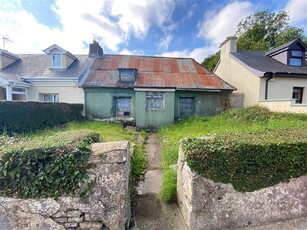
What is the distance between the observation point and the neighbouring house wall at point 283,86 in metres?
10.5

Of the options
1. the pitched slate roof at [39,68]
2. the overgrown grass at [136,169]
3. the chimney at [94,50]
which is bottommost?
the overgrown grass at [136,169]

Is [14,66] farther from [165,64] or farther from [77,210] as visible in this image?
[77,210]

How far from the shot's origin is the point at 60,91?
11203 millimetres

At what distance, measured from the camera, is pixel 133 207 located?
3230 millimetres

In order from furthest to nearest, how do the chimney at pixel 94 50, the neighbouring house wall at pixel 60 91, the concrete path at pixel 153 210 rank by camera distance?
the chimney at pixel 94 50 < the neighbouring house wall at pixel 60 91 < the concrete path at pixel 153 210

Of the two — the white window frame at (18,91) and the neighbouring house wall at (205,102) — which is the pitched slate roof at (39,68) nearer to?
the white window frame at (18,91)

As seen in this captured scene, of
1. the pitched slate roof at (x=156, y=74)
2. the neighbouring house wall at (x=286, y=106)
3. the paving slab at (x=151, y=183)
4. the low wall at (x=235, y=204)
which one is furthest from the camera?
the pitched slate roof at (x=156, y=74)

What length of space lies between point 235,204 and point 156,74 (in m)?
9.66

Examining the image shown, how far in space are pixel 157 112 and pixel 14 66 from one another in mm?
11769

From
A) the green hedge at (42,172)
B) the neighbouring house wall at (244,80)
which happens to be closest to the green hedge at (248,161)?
the green hedge at (42,172)

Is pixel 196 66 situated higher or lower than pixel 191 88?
higher

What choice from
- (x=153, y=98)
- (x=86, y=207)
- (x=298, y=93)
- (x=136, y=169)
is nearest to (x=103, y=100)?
(x=153, y=98)

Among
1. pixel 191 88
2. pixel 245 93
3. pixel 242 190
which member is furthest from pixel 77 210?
pixel 245 93

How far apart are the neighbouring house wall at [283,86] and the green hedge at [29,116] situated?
1230 centimetres
